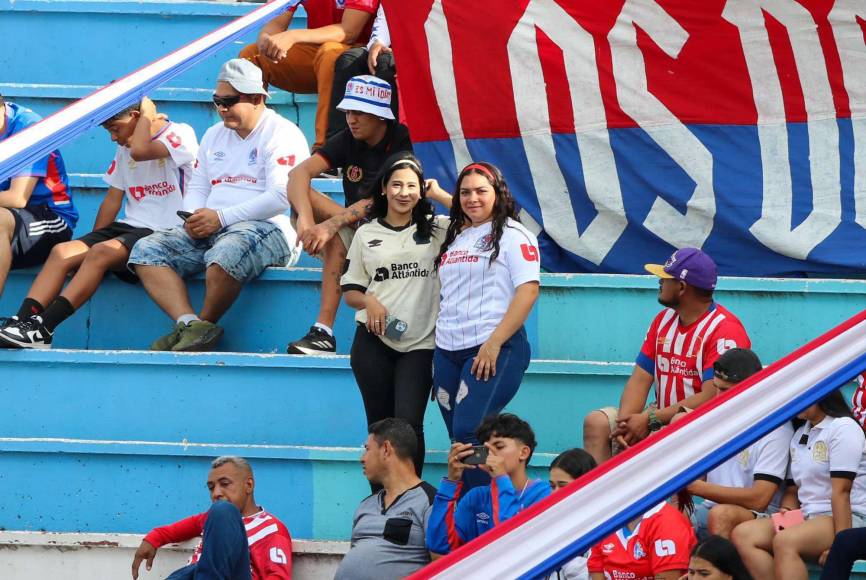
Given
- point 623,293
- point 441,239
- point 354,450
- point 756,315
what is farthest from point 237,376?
point 756,315

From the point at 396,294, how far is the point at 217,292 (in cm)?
101

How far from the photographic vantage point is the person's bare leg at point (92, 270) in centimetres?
570

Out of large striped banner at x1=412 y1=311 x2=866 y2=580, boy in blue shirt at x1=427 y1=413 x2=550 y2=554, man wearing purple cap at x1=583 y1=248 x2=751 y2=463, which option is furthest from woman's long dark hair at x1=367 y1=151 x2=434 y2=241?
large striped banner at x1=412 y1=311 x2=866 y2=580

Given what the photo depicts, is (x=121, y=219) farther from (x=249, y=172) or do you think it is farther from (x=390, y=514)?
(x=390, y=514)

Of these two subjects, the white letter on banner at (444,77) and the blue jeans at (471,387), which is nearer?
the blue jeans at (471,387)

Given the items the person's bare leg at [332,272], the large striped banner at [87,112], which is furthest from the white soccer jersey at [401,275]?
the large striped banner at [87,112]

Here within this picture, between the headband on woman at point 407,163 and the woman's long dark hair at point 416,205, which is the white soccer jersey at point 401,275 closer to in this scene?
the woman's long dark hair at point 416,205

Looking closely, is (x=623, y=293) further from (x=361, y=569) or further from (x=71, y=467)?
(x=71, y=467)

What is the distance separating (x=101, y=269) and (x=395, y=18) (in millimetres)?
1585

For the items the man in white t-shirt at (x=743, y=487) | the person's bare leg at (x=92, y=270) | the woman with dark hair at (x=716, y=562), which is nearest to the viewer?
the woman with dark hair at (x=716, y=562)

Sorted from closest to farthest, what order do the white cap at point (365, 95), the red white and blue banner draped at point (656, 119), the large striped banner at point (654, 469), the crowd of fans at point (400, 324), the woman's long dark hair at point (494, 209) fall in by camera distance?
the large striped banner at point (654, 469) < the crowd of fans at point (400, 324) < the woman's long dark hair at point (494, 209) < the white cap at point (365, 95) < the red white and blue banner draped at point (656, 119)

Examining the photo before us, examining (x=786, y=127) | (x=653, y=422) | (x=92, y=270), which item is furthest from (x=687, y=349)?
(x=92, y=270)

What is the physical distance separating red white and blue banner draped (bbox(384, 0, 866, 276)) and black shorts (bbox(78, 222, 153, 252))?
121 centimetres

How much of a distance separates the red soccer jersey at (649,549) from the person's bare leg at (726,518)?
10 centimetres
